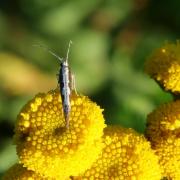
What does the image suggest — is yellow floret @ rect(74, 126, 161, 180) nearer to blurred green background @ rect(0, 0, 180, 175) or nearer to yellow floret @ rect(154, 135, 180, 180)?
yellow floret @ rect(154, 135, 180, 180)

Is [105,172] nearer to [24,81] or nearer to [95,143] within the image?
[95,143]

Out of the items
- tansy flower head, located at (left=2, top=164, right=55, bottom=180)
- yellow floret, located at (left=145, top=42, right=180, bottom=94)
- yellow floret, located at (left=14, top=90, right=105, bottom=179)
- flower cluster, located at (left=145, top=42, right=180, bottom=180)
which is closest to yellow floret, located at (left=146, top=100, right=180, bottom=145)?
flower cluster, located at (left=145, top=42, right=180, bottom=180)

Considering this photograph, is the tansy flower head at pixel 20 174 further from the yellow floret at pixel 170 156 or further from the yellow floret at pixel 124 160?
the yellow floret at pixel 170 156

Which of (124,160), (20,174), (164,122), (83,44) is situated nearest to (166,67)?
(164,122)

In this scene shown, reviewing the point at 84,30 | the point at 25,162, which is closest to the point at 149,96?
the point at 84,30

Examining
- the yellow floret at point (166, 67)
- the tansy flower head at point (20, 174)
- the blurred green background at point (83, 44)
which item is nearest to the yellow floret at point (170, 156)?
the yellow floret at point (166, 67)

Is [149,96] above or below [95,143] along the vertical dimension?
above

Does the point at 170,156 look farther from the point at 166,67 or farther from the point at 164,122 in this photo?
the point at 166,67
